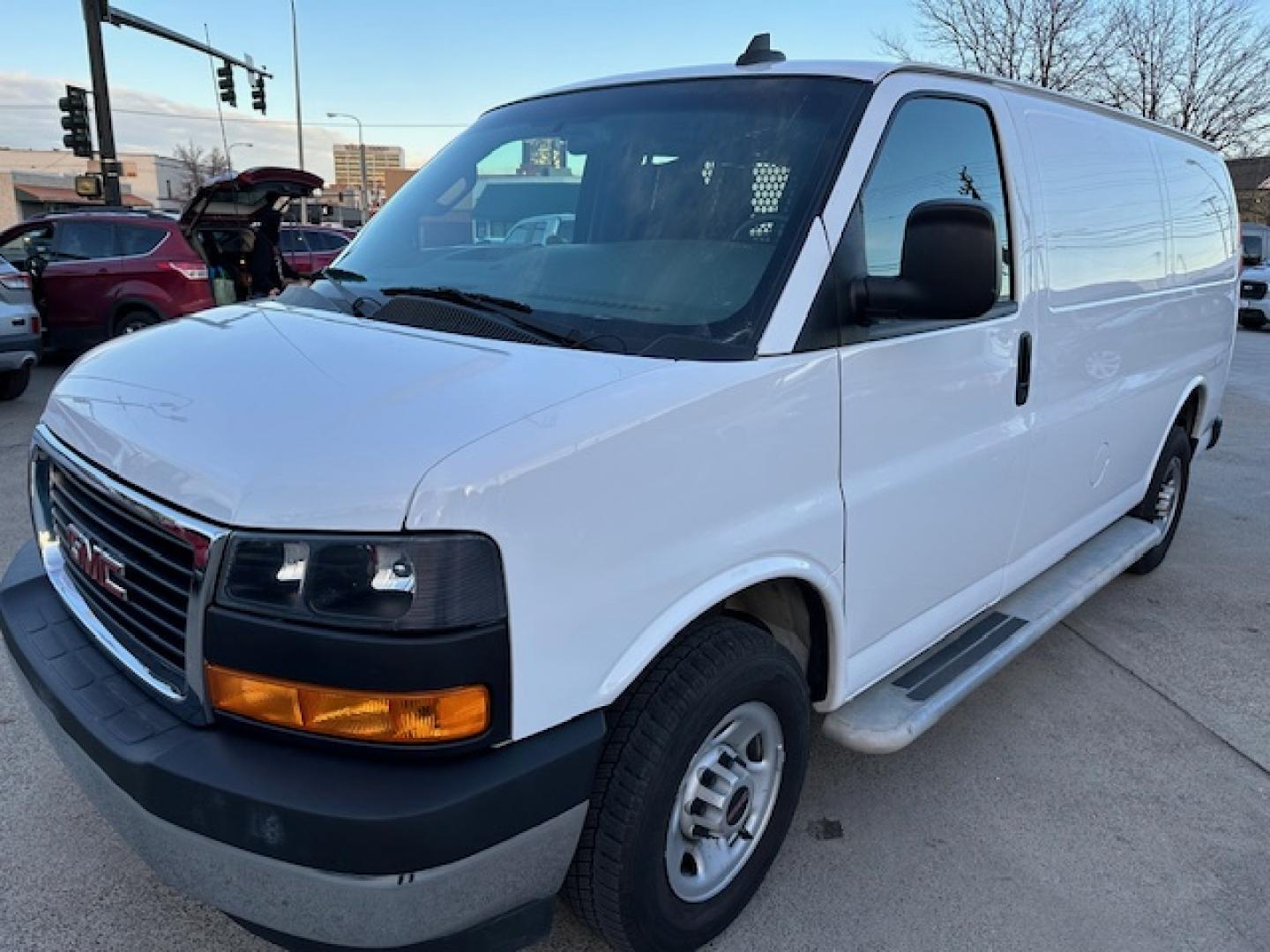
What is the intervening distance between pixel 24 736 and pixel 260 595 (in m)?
2.20

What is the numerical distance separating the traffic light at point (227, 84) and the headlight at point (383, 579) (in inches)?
844

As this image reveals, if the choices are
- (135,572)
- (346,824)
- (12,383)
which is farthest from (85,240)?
(346,824)

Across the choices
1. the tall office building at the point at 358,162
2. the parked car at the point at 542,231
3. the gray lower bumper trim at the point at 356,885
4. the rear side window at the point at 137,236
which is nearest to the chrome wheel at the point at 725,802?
the gray lower bumper trim at the point at 356,885

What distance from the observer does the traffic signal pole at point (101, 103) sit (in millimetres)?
15383

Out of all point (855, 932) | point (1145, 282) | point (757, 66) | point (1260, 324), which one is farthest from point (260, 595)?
point (1260, 324)

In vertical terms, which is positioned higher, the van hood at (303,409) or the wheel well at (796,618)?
the van hood at (303,409)

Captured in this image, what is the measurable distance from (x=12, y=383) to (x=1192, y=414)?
10087 mm

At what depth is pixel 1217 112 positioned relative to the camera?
2441cm

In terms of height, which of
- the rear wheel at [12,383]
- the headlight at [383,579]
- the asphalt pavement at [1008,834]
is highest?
the headlight at [383,579]

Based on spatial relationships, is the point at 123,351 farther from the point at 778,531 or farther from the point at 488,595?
the point at 778,531

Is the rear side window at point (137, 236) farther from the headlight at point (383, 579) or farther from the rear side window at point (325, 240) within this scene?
the headlight at point (383, 579)

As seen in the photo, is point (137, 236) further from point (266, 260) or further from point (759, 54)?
point (759, 54)

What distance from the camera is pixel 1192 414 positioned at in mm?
5109

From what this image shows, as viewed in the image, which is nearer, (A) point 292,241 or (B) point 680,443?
(B) point 680,443
